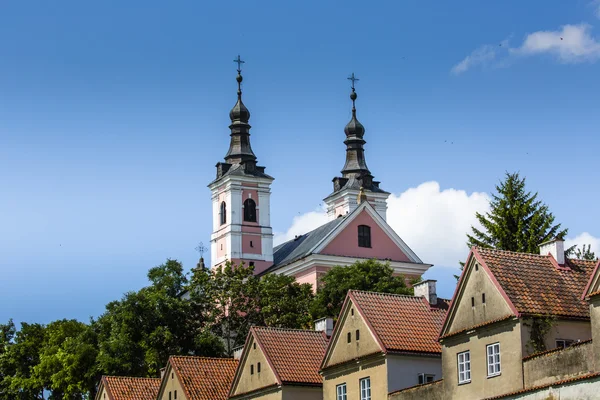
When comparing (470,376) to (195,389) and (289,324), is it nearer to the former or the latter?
(195,389)

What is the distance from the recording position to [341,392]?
2005 inches

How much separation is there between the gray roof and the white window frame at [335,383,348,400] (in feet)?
208

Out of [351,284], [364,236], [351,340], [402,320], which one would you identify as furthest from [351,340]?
[364,236]

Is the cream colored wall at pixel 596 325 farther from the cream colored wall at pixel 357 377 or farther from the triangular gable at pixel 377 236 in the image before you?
the triangular gable at pixel 377 236

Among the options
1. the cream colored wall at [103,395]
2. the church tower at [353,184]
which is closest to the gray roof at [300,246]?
the church tower at [353,184]

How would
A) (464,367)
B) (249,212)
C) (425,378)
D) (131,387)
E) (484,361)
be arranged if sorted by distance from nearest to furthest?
(484,361), (464,367), (425,378), (131,387), (249,212)

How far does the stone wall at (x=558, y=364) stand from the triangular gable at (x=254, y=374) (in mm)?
14422

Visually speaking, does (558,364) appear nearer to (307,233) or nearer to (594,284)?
(594,284)

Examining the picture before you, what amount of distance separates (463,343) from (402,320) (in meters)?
5.21

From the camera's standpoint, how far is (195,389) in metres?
60.5

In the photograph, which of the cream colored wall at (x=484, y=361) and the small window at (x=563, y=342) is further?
the small window at (x=563, y=342)

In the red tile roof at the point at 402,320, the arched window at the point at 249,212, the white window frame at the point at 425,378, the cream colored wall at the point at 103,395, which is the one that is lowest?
the white window frame at the point at 425,378

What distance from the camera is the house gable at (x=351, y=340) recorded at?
161ft

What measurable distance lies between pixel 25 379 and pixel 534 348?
55630 millimetres
